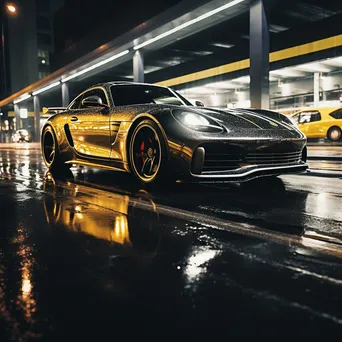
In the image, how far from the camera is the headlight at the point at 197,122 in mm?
4582

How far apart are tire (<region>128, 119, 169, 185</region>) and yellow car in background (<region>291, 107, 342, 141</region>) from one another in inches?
591

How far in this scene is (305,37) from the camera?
67.3ft

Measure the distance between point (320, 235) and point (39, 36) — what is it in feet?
354

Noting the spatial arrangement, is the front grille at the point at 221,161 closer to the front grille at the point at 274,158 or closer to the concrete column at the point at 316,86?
the front grille at the point at 274,158

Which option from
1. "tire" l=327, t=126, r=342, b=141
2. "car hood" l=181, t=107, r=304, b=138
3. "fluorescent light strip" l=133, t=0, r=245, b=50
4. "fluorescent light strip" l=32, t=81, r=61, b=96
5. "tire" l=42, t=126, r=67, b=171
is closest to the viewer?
"car hood" l=181, t=107, r=304, b=138

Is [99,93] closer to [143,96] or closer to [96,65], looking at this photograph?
[143,96]

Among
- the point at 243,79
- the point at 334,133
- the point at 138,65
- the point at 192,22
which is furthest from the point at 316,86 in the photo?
the point at 192,22

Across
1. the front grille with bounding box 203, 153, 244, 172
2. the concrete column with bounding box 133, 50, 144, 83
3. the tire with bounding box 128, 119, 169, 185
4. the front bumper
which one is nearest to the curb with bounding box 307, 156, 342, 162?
the front bumper

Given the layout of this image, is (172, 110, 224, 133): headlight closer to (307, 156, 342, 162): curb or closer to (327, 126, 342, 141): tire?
(307, 156, 342, 162): curb

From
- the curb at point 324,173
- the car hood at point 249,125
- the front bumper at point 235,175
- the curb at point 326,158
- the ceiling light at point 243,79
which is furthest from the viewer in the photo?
the ceiling light at point 243,79

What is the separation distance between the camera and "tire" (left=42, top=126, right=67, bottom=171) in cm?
706

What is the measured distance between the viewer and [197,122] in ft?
15.3

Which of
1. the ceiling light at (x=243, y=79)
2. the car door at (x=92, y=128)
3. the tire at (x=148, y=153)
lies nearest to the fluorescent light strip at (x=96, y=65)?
the ceiling light at (x=243, y=79)

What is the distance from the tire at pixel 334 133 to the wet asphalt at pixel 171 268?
1523cm
